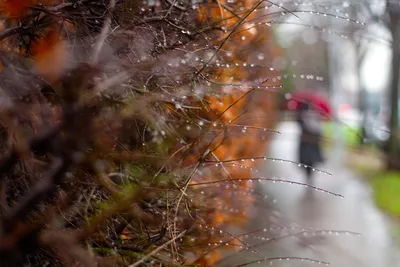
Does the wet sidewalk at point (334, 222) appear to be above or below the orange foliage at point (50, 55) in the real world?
above

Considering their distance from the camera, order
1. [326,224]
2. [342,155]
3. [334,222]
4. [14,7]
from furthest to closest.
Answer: [342,155]
[334,222]
[326,224]
[14,7]

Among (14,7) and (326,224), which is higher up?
Answer: (326,224)

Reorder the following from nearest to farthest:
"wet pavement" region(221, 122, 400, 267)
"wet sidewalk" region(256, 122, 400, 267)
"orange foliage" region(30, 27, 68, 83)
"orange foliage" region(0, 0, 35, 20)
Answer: "orange foliage" region(30, 27, 68, 83)
"orange foliage" region(0, 0, 35, 20)
"wet pavement" region(221, 122, 400, 267)
"wet sidewalk" region(256, 122, 400, 267)

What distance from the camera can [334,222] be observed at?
905 centimetres

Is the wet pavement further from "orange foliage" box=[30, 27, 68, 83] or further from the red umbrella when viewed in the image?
"orange foliage" box=[30, 27, 68, 83]

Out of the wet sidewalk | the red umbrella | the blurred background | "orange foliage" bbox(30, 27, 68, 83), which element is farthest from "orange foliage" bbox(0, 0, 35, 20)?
the wet sidewalk

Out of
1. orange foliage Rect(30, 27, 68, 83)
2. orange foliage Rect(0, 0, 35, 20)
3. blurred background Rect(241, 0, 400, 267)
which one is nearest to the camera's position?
orange foliage Rect(30, 27, 68, 83)

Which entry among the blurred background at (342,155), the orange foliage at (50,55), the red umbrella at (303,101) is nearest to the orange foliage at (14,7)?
the orange foliage at (50,55)

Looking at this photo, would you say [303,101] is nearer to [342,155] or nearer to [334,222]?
[334,222]

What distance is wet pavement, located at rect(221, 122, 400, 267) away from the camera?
469 cm

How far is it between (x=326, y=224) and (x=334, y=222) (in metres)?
0.33

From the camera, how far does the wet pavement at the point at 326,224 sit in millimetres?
4691

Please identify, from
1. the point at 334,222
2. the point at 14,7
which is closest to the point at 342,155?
the point at 334,222

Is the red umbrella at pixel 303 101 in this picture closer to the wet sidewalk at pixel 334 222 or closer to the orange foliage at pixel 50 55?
the wet sidewalk at pixel 334 222
